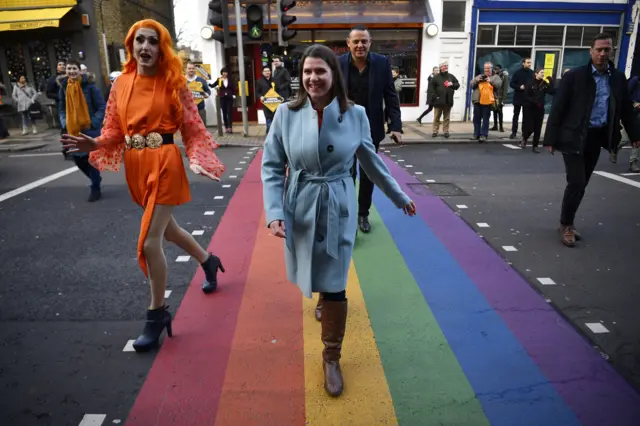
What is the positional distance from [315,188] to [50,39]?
1732cm

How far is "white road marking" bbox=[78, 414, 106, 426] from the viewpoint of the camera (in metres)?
2.56

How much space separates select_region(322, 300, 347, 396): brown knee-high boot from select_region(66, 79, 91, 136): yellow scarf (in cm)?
577

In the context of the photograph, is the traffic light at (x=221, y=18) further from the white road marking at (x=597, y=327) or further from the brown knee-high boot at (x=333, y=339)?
the white road marking at (x=597, y=327)

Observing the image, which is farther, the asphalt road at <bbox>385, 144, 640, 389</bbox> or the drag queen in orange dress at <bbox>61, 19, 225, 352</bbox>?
the asphalt road at <bbox>385, 144, 640, 389</bbox>

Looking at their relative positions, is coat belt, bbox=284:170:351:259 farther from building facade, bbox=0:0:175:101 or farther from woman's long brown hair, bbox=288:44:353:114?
building facade, bbox=0:0:175:101

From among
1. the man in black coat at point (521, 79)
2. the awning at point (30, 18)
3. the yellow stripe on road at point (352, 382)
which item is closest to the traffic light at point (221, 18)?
the awning at point (30, 18)

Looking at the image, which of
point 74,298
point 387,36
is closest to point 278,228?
point 74,298

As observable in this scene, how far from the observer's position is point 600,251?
16.2 feet

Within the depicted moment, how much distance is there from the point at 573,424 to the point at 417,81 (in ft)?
51.3

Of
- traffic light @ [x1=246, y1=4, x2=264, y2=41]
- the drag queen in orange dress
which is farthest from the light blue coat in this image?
traffic light @ [x1=246, y1=4, x2=264, y2=41]

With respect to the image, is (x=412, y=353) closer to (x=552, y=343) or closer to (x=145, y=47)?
(x=552, y=343)

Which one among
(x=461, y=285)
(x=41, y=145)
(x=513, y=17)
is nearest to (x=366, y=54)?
(x=461, y=285)

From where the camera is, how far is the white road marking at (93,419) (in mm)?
2561

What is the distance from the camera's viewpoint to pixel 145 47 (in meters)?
3.00
